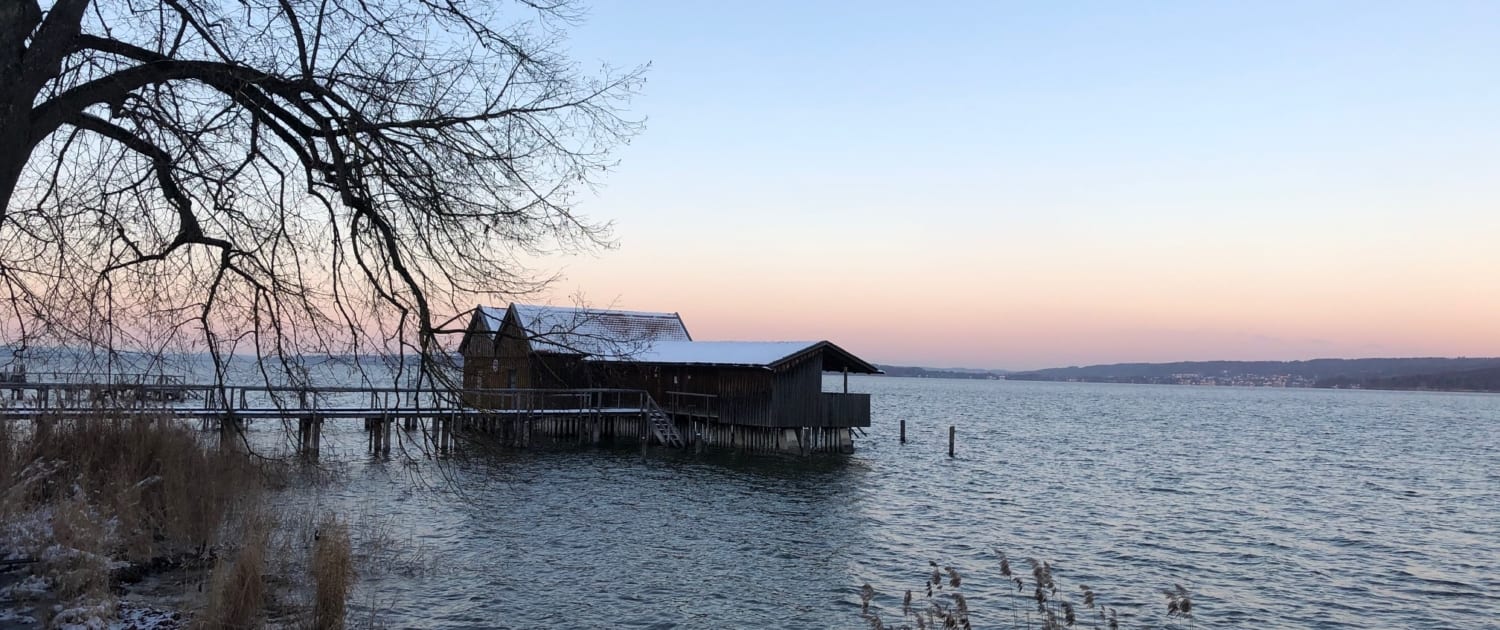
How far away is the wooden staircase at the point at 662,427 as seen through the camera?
1484 inches

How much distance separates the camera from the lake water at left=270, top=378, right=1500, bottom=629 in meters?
14.5

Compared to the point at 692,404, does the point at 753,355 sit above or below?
above

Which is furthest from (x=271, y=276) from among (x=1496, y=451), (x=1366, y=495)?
(x=1496, y=451)

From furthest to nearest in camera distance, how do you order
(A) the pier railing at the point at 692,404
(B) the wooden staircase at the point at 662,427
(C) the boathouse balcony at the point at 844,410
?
(A) the pier railing at the point at 692,404, (C) the boathouse balcony at the point at 844,410, (B) the wooden staircase at the point at 662,427

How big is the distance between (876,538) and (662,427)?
19.2 meters

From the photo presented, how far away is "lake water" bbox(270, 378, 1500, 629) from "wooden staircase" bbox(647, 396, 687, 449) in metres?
1.63

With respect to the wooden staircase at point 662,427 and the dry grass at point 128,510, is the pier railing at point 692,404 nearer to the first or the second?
the wooden staircase at point 662,427

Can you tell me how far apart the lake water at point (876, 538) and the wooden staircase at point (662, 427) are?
1.63 meters

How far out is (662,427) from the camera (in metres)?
39.1

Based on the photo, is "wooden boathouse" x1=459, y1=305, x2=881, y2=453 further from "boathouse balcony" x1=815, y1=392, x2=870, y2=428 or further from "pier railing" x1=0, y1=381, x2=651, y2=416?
"pier railing" x1=0, y1=381, x2=651, y2=416

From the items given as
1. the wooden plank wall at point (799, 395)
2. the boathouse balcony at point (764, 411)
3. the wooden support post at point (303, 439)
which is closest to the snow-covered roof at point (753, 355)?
the wooden plank wall at point (799, 395)

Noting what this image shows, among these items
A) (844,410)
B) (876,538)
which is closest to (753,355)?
(844,410)

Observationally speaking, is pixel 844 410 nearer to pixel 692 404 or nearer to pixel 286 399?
pixel 692 404

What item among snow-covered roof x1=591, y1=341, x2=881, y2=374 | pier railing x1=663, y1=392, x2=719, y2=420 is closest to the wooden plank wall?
snow-covered roof x1=591, y1=341, x2=881, y2=374
